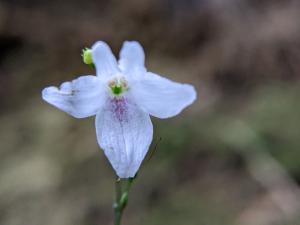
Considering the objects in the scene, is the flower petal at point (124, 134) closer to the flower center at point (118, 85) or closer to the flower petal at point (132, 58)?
the flower center at point (118, 85)

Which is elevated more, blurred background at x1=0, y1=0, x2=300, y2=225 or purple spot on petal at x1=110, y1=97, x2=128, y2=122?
purple spot on petal at x1=110, y1=97, x2=128, y2=122

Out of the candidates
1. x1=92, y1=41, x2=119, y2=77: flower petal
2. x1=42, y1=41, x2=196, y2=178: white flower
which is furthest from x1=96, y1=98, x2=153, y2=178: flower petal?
x1=92, y1=41, x2=119, y2=77: flower petal

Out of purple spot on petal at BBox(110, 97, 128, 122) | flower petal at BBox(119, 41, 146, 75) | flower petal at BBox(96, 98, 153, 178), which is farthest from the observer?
purple spot on petal at BBox(110, 97, 128, 122)

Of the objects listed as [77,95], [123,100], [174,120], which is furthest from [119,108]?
[174,120]

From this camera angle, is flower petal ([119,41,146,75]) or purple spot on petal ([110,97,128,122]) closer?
flower petal ([119,41,146,75])

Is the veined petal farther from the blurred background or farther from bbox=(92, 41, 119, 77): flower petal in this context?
the blurred background

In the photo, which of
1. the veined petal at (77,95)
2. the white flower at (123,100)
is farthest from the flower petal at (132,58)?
the veined petal at (77,95)
